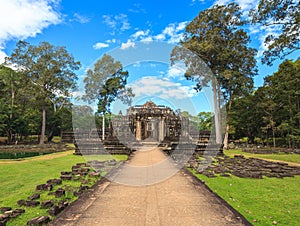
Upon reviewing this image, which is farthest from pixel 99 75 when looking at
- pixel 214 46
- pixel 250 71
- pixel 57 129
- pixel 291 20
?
pixel 57 129

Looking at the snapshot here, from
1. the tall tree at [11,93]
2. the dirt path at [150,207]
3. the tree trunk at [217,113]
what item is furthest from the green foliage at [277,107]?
the tall tree at [11,93]

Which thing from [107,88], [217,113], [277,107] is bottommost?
[217,113]

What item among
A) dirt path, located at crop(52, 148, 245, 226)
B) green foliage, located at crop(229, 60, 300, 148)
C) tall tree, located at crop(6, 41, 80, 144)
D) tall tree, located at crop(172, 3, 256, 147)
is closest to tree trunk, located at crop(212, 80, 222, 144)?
tall tree, located at crop(172, 3, 256, 147)

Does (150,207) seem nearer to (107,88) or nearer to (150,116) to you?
(107,88)

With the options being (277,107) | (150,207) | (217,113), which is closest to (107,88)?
(217,113)

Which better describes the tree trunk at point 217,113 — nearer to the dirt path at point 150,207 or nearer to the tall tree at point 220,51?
the tall tree at point 220,51

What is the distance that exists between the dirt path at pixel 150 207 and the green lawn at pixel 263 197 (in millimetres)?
346

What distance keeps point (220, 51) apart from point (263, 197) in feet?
52.7

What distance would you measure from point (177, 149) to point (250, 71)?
11.6 meters

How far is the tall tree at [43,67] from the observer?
2952 cm

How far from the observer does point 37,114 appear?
101 ft

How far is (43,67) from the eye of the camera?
97.5ft

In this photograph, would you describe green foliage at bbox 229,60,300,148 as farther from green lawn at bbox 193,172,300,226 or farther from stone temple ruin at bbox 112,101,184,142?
green lawn at bbox 193,172,300,226

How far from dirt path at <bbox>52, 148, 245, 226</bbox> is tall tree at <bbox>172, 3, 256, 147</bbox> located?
44.6 ft
